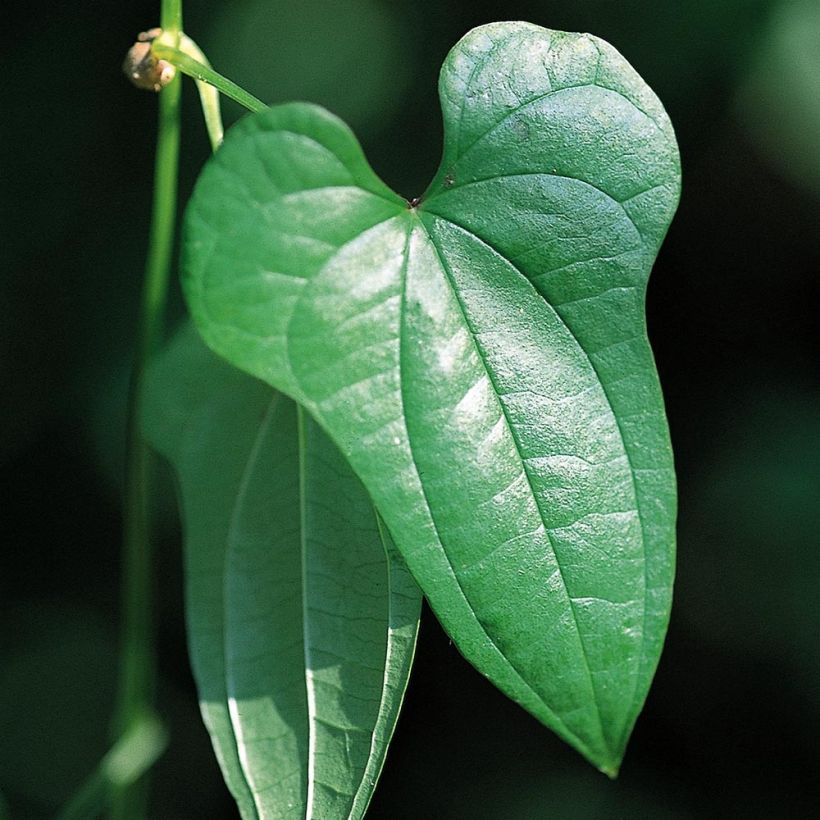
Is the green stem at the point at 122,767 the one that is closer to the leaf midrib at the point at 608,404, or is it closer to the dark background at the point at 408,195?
the leaf midrib at the point at 608,404

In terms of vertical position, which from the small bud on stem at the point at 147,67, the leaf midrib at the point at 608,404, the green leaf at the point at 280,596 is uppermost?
the small bud on stem at the point at 147,67

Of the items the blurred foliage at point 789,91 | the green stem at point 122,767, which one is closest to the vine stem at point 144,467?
the green stem at point 122,767

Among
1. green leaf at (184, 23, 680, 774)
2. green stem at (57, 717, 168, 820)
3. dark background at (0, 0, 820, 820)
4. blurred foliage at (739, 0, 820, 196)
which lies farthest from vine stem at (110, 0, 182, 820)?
blurred foliage at (739, 0, 820, 196)

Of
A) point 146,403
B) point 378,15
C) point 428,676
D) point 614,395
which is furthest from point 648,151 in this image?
point 428,676

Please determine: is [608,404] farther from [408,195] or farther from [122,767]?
[408,195]

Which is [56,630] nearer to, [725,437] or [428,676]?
[428,676]

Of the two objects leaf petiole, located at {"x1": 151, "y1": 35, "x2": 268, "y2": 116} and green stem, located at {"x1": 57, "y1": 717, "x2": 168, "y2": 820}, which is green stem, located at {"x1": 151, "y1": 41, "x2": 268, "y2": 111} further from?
green stem, located at {"x1": 57, "y1": 717, "x2": 168, "y2": 820}
